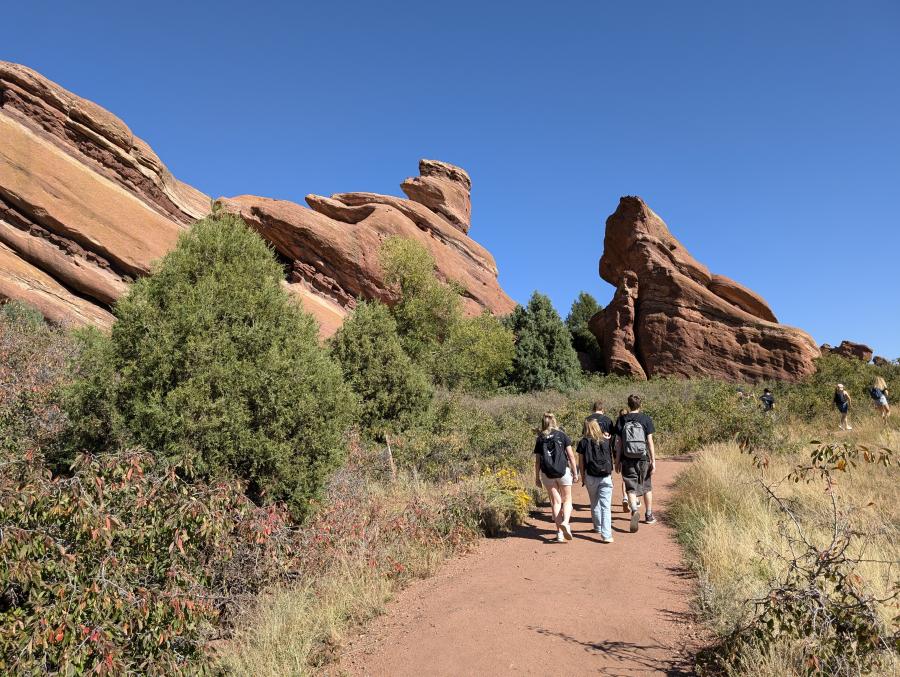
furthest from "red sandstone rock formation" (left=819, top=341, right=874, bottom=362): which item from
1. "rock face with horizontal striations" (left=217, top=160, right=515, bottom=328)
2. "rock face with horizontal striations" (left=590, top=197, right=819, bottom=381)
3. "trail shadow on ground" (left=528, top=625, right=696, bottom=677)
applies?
"trail shadow on ground" (left=528, top=625, right=696, bottom=677)

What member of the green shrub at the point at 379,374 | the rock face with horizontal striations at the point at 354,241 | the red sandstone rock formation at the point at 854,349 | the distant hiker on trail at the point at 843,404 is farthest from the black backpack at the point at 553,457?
the red sandstone rock formation at the point at 854,349

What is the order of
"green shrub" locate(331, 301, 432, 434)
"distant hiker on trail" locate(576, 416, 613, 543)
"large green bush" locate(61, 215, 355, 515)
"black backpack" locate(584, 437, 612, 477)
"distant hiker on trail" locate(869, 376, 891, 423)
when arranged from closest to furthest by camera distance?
"large green bush" locate(61, 215, 355, 515) → "distant hiker on trail" locate(576, 416, 613, 543) → "black backpack" locate(584, 437, 612, 477) → "green shrub" locate(331, 301, 432, 434) → "distant hiker on trail" locate(869, 376, 891, 423)

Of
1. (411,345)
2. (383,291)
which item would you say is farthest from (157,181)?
(411,345)

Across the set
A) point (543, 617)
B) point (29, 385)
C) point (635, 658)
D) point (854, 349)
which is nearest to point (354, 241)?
point (29, 385)

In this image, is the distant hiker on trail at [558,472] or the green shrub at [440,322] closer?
the distant hiker on trail at [558,472]

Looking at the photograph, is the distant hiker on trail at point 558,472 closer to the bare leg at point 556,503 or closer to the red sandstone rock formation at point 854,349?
the bare leg at point 556,503

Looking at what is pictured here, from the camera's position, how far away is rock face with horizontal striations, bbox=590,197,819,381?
30.7 metres

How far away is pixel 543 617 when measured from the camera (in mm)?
4359

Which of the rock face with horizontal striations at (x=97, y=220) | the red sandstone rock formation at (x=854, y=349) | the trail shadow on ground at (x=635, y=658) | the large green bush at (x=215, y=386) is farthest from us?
the red sandstone rock formation at (x=854, y=349)

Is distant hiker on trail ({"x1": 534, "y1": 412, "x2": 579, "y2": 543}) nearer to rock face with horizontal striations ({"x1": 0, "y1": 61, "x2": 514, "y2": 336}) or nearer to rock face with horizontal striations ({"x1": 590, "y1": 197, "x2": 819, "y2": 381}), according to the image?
rock face with horizontal striations ({"x1": 0, "y1": 61, "x2": 514, "y2": 336})

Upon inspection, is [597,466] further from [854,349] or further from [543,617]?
[854,349]

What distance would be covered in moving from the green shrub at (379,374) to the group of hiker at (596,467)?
4.85 m

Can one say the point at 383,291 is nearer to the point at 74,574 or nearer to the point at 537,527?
the point at 537,527

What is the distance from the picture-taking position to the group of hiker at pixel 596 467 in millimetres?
6680
